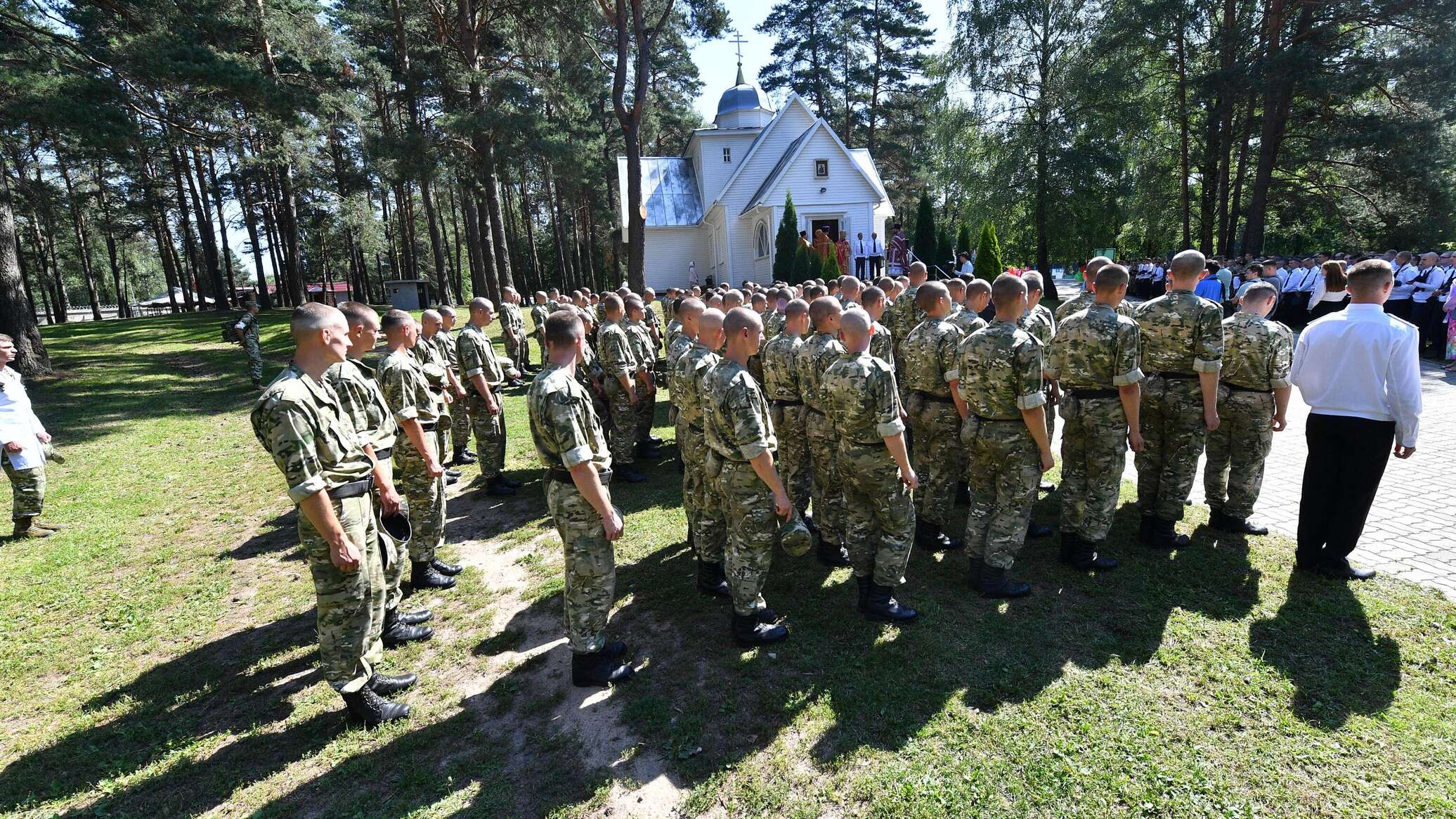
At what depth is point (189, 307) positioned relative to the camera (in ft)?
128

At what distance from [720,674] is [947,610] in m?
1.75

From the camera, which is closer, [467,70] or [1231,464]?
[1231,464]

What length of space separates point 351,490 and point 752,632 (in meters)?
2.63

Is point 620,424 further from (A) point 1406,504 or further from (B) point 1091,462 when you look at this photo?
(A) point 1406,504

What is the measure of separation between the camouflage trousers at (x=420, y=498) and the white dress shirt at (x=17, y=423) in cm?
483

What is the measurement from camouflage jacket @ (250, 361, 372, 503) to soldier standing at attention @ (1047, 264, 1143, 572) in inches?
197

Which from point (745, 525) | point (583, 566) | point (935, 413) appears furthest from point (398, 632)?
point (935, 413)

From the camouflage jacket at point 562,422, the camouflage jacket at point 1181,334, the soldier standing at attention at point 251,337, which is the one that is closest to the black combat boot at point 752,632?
the camouflage jacket at point 562,422

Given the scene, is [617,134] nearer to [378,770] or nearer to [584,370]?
[584,370]

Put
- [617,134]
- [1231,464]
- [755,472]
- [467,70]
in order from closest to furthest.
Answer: [755,472] < [1231,464] < [467,70] < [617,134]

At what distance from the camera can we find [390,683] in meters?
4.14

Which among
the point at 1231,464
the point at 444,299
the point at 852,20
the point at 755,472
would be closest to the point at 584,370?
the point at 755,472

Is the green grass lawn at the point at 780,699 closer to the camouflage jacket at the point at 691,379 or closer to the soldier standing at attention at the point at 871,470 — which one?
the soldier standing at attention at the point at 871,470

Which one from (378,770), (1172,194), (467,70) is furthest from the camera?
(1172,194)
